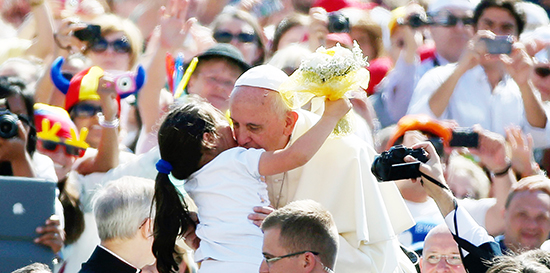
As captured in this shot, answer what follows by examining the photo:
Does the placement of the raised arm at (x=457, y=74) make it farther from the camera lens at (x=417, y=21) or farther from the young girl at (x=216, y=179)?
the young girl at (x=216, y=179)

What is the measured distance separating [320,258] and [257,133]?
0.93 m

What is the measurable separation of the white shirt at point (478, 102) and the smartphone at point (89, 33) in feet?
8.36

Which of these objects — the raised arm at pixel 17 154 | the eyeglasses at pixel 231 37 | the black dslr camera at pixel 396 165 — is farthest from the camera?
the eyeglasses at pixel 231 37

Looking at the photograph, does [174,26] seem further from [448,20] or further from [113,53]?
[448,20]

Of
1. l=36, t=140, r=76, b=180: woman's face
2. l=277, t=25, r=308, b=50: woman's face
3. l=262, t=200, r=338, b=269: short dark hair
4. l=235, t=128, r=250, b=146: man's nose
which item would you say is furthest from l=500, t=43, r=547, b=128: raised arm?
l=262, t=200, r=338, b=269: short dark hair

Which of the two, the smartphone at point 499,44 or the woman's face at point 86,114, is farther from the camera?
the smartphone at point 499,44

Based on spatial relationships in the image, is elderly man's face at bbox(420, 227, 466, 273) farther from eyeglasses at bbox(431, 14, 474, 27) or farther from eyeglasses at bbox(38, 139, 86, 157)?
eyeglasses at bbox(431, 14, 474, 27)

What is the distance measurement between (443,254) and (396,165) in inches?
55.3

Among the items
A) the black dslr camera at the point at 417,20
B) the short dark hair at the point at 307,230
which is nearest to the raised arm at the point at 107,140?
the short dark hair at the point at 307,230

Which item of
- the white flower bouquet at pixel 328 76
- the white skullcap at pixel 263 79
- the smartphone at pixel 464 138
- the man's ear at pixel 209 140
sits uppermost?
the white flower bouquet at pixel 328 76

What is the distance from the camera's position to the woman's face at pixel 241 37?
698 centimetres

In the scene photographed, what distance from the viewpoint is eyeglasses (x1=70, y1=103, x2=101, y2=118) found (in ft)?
18.9

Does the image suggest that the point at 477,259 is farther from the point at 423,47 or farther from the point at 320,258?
the point at 423,47

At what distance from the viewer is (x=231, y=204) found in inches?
154
